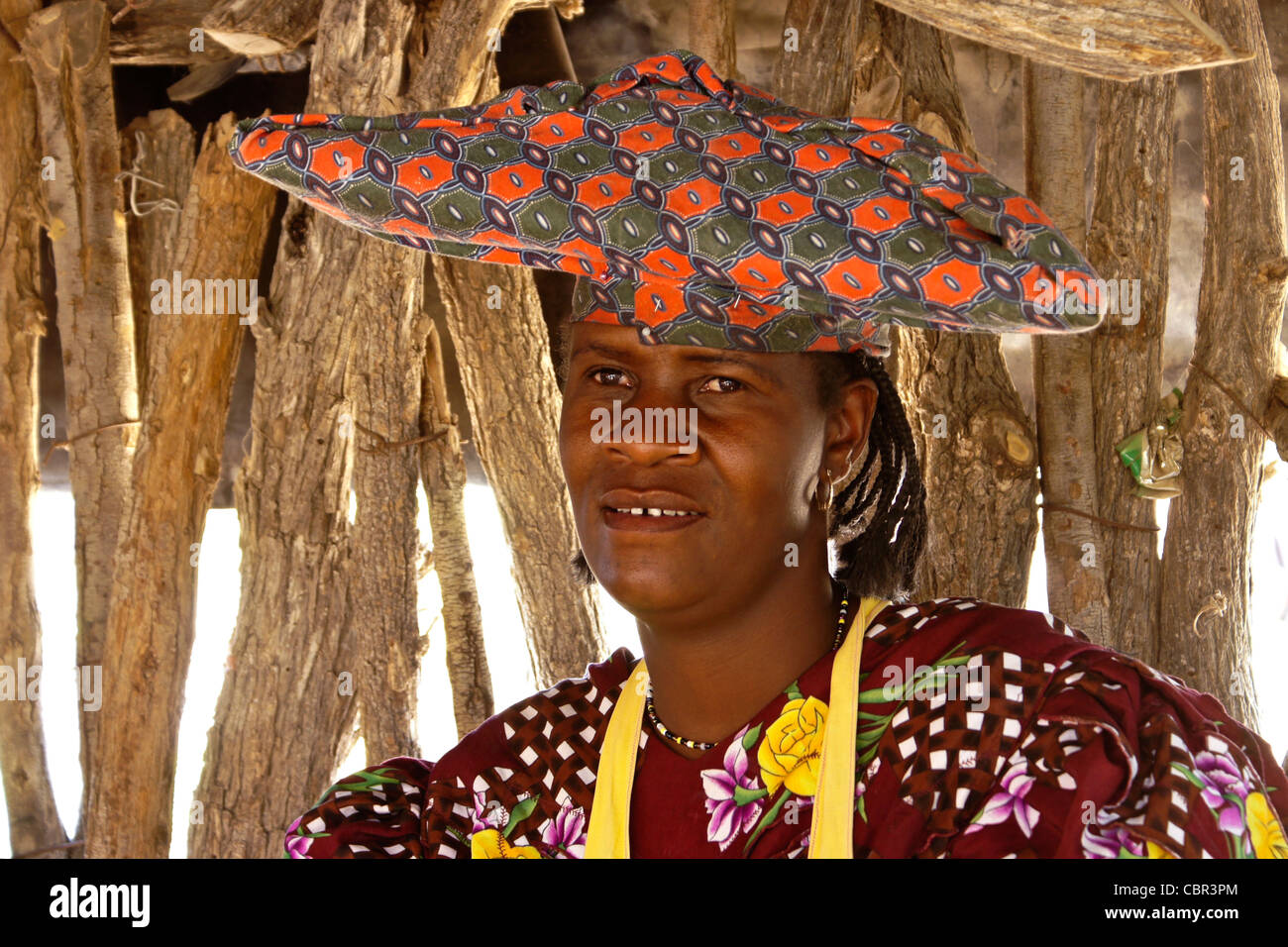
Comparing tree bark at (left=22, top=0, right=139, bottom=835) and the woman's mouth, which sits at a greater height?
tree bark at (left=22, top=0, right=139, bottom=835)

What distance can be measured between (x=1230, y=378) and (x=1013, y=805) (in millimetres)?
1940

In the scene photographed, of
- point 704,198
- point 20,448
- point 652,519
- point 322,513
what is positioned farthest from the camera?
point 20,448

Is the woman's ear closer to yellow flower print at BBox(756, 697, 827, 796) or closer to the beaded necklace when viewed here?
the beaded necklace

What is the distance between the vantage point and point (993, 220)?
1437 millimetres

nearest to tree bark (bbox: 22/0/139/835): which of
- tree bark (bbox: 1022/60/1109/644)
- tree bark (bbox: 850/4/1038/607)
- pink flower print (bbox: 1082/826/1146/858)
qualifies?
tree bark (bbox: 850/4/1038/607)

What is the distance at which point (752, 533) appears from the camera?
5.54 feet

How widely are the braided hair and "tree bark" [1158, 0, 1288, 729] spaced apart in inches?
53.5

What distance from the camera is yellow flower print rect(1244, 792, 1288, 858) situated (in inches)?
52.9

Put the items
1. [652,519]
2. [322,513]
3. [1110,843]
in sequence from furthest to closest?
[322,513]
[652,519]
[1110,843]

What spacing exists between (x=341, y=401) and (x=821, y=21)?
5.00 feet

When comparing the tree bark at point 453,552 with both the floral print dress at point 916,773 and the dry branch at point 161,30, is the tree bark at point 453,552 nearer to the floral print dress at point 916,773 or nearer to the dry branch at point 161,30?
the dry branch at point 161,30

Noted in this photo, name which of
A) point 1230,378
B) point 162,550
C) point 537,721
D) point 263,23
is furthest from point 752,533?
point 162,550

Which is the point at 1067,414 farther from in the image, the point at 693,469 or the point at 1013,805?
the point at 1013,805
